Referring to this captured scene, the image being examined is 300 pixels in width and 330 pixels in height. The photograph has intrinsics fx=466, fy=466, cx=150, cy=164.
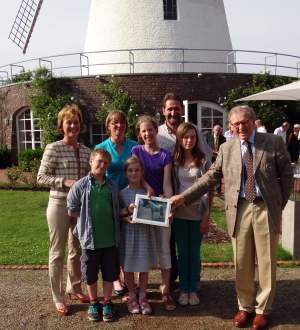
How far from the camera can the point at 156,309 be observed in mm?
4461

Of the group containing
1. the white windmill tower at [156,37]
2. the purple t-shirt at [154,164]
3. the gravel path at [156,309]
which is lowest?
the gravel path at [156,309]

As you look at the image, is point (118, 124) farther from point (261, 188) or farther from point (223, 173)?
point (261, 188)

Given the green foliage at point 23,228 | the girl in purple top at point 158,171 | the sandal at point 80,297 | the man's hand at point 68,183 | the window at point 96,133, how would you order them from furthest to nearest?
the window at point 96,133 → the green foliage at point 23,228 → the sandal at point 80,297 → the girl in purple top at point 158,171 → the man's hand at point 68,183

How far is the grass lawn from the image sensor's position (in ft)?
20.7

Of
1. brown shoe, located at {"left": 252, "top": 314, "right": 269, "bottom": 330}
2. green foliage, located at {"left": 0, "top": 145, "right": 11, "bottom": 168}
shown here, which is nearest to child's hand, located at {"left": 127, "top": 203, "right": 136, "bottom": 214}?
brown shoe, located at {"left": 252, "top": 314, "right": 269, "bottom": 330}

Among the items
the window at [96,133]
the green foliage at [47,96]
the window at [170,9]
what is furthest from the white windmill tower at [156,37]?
the window at [96,133]

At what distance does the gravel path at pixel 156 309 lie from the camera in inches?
163

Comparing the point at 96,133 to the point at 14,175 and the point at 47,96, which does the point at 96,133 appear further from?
the point at 14,175

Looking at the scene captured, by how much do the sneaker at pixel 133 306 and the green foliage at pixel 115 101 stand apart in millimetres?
12525

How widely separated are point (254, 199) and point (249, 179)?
0.17 metres

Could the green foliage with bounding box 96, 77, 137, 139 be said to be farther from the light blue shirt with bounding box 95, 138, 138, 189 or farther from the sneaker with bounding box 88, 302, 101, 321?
the sneaker with bounding box 88, 302, 101, 321

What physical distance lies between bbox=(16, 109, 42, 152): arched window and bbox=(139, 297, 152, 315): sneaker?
16.3m

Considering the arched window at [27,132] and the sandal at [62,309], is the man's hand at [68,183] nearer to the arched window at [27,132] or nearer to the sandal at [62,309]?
the sandal at [62,309]

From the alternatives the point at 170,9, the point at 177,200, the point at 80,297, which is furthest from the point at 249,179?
the point at 170,9
